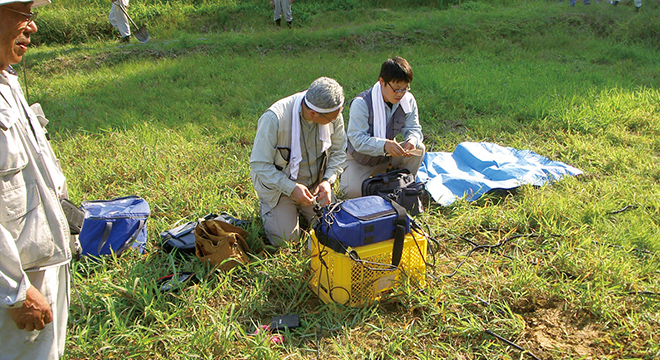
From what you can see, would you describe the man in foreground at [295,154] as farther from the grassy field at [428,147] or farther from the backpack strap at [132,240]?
the backpack strap at [132,240]

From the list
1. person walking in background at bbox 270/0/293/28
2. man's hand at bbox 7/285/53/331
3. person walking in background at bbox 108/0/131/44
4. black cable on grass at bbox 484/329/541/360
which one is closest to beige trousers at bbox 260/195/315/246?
black cable on grass at bbox 484/329/541/360

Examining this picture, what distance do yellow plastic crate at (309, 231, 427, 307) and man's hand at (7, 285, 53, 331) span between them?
4.72 ft

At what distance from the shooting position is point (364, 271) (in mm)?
2613

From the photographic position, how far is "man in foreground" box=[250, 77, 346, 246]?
296 centimetres

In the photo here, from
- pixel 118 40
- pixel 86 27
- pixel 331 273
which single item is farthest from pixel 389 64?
pixel 86 27

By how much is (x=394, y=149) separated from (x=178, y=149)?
240cm

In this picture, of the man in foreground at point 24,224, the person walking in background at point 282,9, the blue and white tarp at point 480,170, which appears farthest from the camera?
the person walking in background at point 282,9

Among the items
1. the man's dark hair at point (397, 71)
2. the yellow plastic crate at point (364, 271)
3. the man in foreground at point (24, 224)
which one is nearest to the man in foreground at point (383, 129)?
the man's dark hair at point (397, 71)

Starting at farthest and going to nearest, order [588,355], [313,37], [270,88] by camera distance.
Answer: [313,37], [270,88], [588,355]

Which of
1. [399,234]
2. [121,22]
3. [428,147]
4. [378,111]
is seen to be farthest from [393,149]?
[121,22]

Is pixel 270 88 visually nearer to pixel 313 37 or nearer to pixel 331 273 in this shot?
pixel 313 37

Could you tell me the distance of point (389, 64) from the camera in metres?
3.60

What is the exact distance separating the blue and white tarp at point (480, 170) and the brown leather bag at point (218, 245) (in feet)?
6.06

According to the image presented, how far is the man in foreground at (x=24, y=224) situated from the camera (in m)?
1.49
